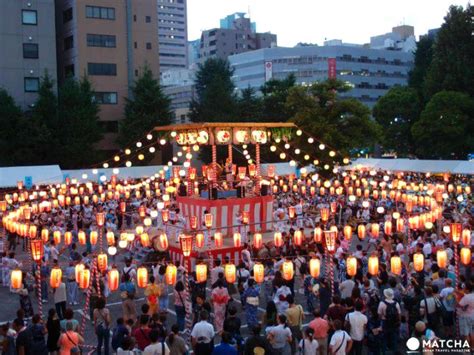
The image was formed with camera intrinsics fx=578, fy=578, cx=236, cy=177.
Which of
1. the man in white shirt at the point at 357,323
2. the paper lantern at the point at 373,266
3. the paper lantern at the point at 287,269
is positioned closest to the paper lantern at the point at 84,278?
the paper lantern at the point at 287,269

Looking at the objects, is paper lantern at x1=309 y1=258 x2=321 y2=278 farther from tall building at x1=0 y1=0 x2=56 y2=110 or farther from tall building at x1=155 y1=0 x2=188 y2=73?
tall building at x1=155 y1=0 x2=188 y2=73

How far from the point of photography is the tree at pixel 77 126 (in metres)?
43.6

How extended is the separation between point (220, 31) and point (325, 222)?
337 ft

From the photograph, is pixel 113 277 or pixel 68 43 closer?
pixel 113 277

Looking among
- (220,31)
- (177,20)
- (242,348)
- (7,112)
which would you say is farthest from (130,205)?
(177,20)

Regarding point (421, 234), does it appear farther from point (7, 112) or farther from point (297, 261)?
point (7, 112)

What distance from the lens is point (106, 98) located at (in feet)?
162

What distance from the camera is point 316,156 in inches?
1421

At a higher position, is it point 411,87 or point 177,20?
point 177,20

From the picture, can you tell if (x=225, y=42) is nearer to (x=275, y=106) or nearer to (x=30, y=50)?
(x=275, y=106)

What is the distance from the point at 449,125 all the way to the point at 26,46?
33.4 m

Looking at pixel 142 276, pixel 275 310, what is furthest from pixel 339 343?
pixel 142 276

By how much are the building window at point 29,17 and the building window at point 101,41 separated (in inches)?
170

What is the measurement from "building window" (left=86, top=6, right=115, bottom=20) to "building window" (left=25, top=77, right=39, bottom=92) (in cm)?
707
